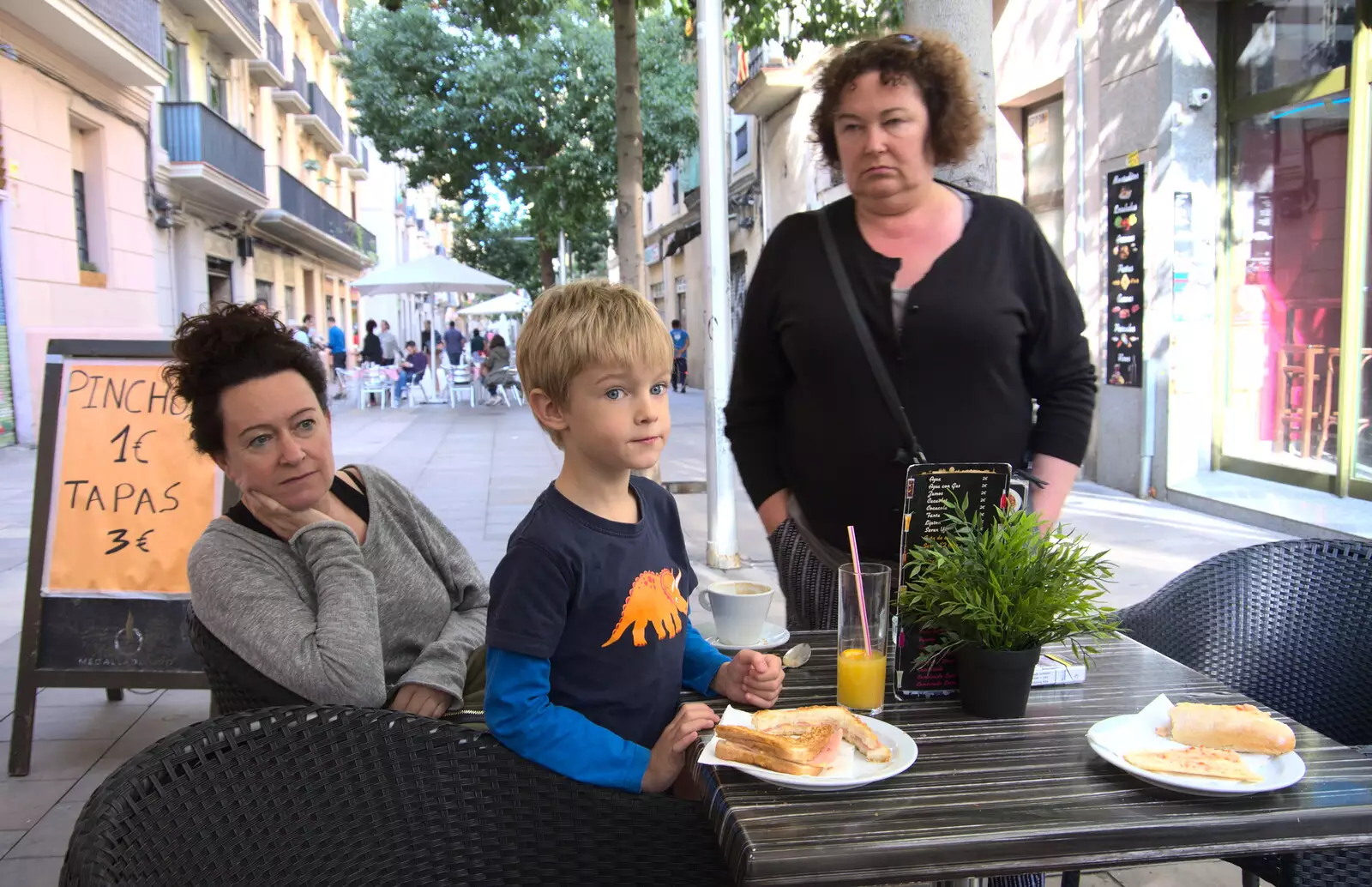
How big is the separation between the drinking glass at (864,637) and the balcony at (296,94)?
2601 cm

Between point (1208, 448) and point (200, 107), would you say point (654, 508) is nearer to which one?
point (1208, 448)

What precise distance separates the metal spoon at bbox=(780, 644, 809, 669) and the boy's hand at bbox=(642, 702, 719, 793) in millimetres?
308

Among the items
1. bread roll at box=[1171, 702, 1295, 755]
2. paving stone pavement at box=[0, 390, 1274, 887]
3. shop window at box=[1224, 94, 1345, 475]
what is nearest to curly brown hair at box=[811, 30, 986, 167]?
bread roll at box=[1171, 702, 1295, 755]

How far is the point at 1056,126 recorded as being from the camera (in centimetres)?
892

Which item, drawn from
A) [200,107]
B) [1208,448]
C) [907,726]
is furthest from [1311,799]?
[200,107]

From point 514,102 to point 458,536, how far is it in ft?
40.3

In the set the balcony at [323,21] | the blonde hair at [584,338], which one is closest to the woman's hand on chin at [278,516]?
the blonde hair at [584,338]

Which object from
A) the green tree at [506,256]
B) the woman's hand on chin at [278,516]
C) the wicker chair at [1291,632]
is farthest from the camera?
the green tree at [506,256]

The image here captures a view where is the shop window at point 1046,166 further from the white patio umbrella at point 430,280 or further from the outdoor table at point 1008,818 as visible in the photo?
the white patio umbrella at point 430,280

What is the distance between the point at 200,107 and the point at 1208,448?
15.7 metres

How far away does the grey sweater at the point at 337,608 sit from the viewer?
165 cm

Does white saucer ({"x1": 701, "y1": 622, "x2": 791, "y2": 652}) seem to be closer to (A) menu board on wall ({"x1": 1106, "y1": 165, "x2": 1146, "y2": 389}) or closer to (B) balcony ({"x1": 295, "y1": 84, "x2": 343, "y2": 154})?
(A) menu board on wall ({"x1": 1106, "y1": 165, "x2": 1146, "y2": 389})

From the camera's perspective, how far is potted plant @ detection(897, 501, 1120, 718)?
1369mm

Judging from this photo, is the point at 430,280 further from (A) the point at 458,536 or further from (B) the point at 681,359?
(A) the point at 458,536
